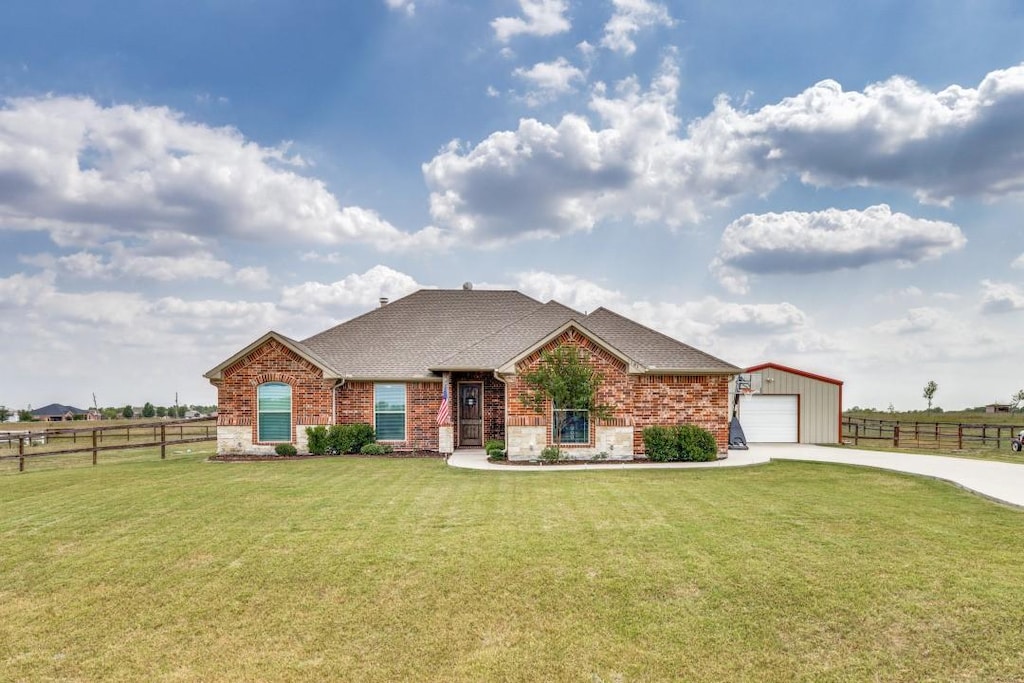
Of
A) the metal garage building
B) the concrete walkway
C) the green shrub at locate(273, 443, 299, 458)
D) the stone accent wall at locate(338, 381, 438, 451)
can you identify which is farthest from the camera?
the metal garage building

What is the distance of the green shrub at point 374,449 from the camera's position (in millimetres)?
20656

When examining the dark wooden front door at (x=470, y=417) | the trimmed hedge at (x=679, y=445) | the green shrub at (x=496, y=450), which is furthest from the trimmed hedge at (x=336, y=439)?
the trimmed hedge at (x=679, y=445)

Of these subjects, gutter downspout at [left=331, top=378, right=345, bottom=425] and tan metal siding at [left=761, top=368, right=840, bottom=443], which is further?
tan metal siding at [left=761, top=368, right=840, bottom=443]

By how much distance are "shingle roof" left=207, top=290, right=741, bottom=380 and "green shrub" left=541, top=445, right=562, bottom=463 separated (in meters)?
3.24

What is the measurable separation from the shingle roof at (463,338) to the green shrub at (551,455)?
10.6 ft

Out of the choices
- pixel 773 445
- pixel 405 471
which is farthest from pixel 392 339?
pixel 773 445

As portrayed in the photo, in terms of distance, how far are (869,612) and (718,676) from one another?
7.85 feet

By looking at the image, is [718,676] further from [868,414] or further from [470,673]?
[868,414]

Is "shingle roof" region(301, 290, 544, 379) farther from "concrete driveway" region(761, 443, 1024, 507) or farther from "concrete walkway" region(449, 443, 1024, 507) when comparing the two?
"concrete driveway" region(761, 443, 1024, 507)

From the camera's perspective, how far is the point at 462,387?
21844 millimetres

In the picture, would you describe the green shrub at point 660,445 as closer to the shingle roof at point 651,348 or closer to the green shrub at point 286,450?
the shingle roof at point 651,348

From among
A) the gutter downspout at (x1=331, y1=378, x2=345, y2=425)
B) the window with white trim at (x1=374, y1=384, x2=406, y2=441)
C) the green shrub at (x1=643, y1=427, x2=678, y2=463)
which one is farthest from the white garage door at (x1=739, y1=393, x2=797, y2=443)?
the gutter downspout at (x1=331, y1=378, x2=345, y2=425)

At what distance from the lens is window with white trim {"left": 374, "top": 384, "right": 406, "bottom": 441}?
21.4 meters

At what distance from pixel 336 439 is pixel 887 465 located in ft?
56.8
